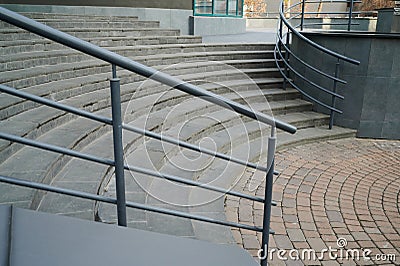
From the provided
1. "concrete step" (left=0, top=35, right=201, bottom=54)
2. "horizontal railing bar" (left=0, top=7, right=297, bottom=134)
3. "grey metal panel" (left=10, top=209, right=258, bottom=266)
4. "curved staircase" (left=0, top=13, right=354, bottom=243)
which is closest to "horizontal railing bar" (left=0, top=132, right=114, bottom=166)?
"grey metal panel" (left=10, top=209, right=258, bottom=266)

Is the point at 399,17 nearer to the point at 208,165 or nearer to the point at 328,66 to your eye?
the point at 328,66

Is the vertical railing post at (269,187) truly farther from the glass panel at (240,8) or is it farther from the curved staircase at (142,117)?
the glass panel at (240,8)

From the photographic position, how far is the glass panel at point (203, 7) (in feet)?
33.2

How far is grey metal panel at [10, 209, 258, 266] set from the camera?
1.44 meters

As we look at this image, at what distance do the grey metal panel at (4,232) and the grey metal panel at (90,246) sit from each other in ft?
0.08

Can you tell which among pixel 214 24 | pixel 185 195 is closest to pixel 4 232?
pixel 185 195

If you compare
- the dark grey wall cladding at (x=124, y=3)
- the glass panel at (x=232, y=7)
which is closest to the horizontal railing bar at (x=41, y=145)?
the dark grey wall cladding at (x=124, y=3)

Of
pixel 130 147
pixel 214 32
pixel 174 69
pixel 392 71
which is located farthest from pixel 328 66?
pixel 214 32

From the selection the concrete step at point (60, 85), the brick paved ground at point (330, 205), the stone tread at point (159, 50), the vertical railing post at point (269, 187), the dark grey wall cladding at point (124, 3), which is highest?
the dark grey wall cladding at point (124, 3)

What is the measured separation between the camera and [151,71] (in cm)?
167

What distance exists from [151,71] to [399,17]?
9.52 m

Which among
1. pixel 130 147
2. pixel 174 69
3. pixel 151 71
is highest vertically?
pixel 151 71

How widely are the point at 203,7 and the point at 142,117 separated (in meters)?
6.84

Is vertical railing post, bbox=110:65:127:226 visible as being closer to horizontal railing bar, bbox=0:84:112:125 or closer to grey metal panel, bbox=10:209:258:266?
horizontal railing bar, bbox=0:84:112:125
